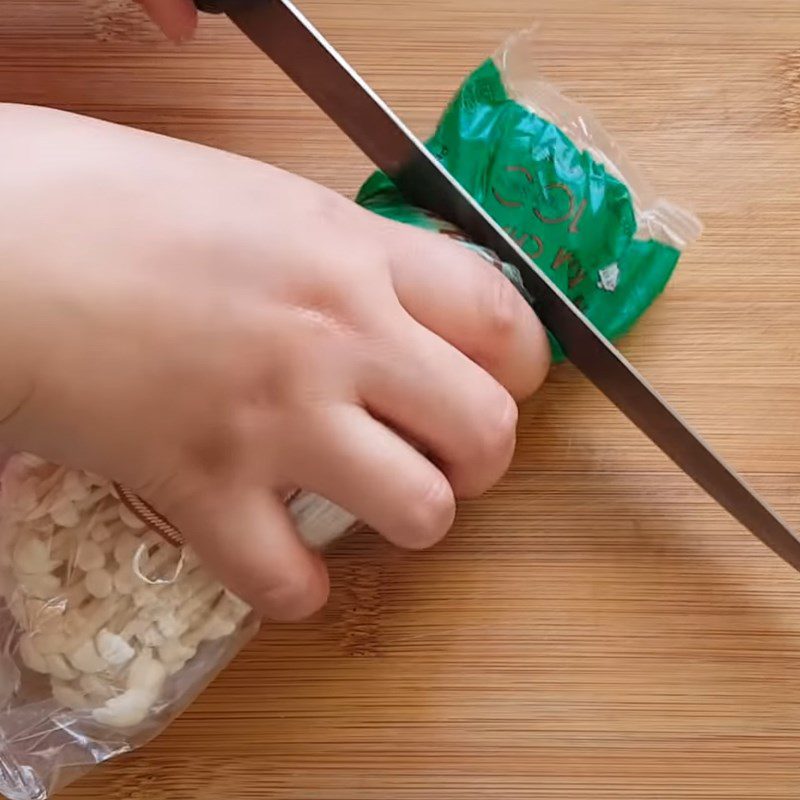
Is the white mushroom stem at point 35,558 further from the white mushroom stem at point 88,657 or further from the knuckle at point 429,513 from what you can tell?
the knuckle at point 429,513

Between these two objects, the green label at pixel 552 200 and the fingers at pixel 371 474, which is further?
the green label at pixel 552 200

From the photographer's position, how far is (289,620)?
0.56m

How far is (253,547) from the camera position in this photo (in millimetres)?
507

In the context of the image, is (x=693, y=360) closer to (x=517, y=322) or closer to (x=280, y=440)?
(x=517, y=322)

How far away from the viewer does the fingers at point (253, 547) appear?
0.50 meters

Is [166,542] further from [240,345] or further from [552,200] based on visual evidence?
[552,200]

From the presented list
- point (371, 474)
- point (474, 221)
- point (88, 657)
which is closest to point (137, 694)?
point (88, 657)

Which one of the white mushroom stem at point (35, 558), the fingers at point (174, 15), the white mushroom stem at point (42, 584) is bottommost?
the white mushroom stem at point (42, 584)

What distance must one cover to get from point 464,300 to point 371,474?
0.31 feet

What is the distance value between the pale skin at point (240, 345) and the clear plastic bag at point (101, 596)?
3 cm

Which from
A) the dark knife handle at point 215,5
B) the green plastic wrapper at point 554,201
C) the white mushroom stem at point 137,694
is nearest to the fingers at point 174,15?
the dark knife handle at point 215,5

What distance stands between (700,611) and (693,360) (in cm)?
14

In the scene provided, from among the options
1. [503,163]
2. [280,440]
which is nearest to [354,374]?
[280,440]

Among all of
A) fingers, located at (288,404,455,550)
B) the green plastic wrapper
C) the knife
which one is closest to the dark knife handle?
the knife
